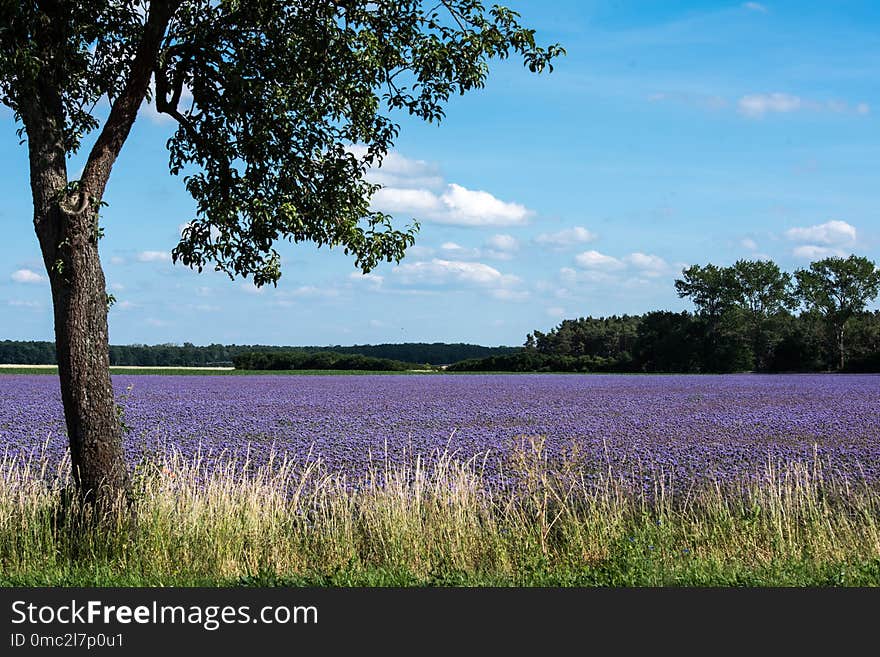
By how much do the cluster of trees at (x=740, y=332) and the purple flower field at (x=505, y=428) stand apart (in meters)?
41.6

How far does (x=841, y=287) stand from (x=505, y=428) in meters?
67.3

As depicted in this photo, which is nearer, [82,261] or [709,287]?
[82,261]

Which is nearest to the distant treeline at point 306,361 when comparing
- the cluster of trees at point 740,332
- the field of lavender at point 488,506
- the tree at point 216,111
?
the cluster of trees at point 740,332

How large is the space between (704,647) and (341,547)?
340 centimetres

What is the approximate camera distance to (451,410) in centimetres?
2203

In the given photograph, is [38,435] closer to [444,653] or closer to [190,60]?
[190,60]

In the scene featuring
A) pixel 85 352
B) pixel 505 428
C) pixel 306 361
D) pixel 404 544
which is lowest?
pixel 404 544

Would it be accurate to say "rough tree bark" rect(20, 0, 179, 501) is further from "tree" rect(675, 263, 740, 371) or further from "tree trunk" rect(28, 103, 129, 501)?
"tree" rect(675, 263, 740, 371)

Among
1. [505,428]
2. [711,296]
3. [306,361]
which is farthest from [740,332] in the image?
[505,428]

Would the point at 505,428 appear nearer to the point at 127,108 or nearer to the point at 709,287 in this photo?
the point at 127,108

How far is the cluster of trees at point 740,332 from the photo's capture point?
226 ft

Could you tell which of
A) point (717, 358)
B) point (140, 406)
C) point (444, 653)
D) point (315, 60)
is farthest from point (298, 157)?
point (717, 358)

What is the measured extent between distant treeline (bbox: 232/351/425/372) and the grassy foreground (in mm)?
56316

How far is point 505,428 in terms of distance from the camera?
1741 centimetres
